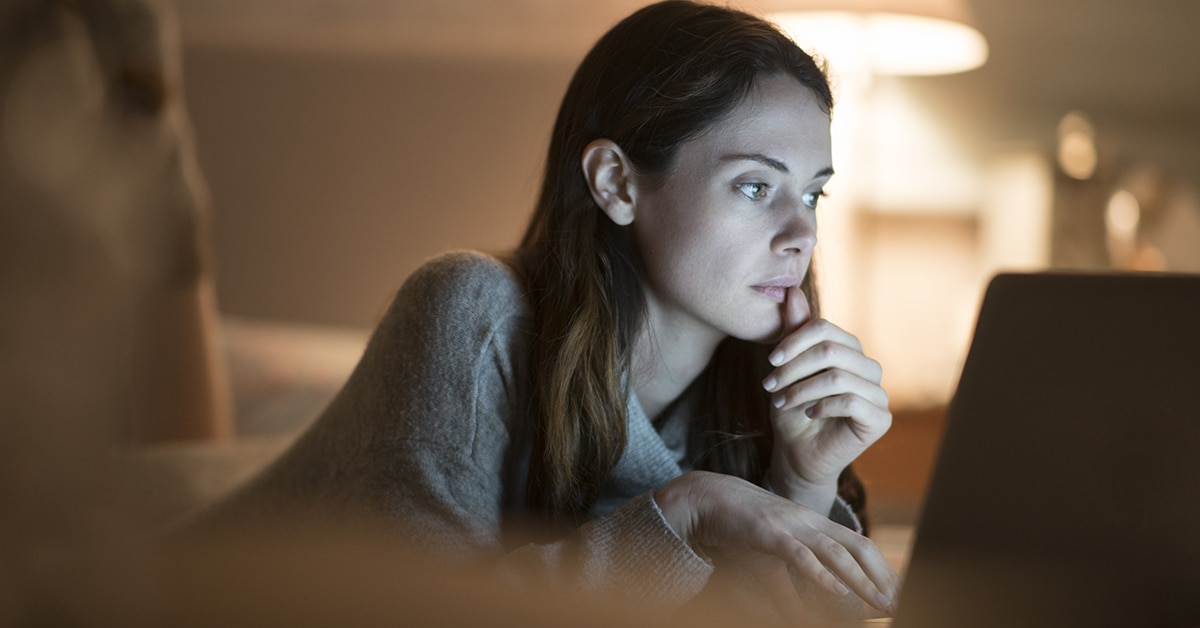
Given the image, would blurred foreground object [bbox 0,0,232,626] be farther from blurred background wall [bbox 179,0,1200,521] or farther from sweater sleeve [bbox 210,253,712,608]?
blurred background wall [bbox 179,0,1200,521]

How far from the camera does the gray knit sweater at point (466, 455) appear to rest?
730 mm

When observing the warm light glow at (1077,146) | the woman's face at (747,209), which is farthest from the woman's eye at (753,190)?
the warm light glow at (1077,146)

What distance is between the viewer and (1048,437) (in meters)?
0.51

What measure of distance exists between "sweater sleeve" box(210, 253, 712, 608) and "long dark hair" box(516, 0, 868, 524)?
0.03 meters

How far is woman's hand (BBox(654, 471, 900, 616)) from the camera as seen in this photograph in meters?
0.69

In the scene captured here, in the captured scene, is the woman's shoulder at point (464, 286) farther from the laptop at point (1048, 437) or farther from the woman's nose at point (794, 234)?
the laptop at point (1048, 437)

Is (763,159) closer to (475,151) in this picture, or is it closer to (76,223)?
(76,223)

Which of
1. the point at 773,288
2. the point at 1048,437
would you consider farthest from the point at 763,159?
the point at 1048,437

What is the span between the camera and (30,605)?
0.88 feet

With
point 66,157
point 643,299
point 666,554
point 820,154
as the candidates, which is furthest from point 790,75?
point 66,157

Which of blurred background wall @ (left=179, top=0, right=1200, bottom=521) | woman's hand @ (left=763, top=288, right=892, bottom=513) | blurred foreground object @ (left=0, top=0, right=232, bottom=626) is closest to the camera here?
blurred foreground object @ (left=0, top=0, right=232, bottom=626)

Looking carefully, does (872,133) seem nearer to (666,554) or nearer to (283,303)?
(283,303)

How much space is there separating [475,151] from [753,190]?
169 cm

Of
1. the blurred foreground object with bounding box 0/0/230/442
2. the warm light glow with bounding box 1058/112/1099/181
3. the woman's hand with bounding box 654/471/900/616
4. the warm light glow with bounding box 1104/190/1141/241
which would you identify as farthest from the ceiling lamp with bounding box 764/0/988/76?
the blurred foreground object with bounding box 0/0/230/442
